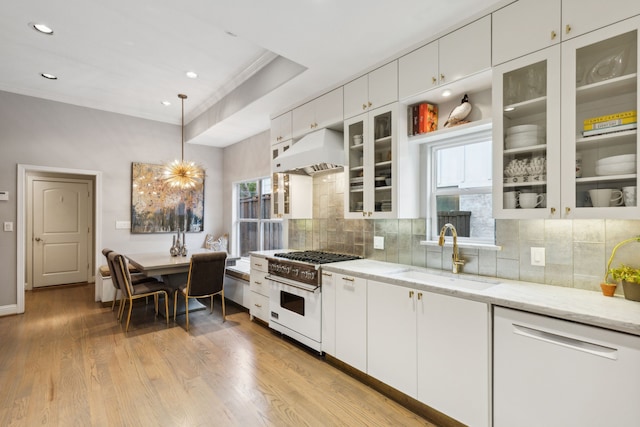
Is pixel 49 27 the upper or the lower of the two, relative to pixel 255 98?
upper

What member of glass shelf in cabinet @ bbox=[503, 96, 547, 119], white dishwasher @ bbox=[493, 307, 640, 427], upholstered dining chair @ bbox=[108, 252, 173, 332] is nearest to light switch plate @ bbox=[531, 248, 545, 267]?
white dishwasher @ bbox=[493, 307, 640, 427]

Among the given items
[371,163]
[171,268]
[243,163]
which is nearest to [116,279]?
[171,268]

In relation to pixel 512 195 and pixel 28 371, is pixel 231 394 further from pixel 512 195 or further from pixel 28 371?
pixel 512 195

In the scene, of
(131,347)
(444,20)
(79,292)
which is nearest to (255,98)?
(444,20)

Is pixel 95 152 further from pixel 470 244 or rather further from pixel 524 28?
pixel 524 28

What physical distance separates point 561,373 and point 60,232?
7.50 meters

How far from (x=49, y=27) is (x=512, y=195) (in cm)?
398

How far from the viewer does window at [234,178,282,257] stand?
16.2 ft

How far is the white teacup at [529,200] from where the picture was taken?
1.87 metres

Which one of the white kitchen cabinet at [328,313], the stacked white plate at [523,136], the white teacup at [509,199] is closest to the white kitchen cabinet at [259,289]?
the white kitchen cabinet at [328,313]

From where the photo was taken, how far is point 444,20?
7.16 ft

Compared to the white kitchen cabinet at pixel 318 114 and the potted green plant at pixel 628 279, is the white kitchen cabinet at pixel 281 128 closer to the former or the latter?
the white kitchen cabinet at pixel 318 114

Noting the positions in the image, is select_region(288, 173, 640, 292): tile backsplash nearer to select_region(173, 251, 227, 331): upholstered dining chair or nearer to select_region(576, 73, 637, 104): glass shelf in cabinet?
select_region(576, 73, 637, 104): glass shelf in cabinet

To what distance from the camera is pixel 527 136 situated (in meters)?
1.92
